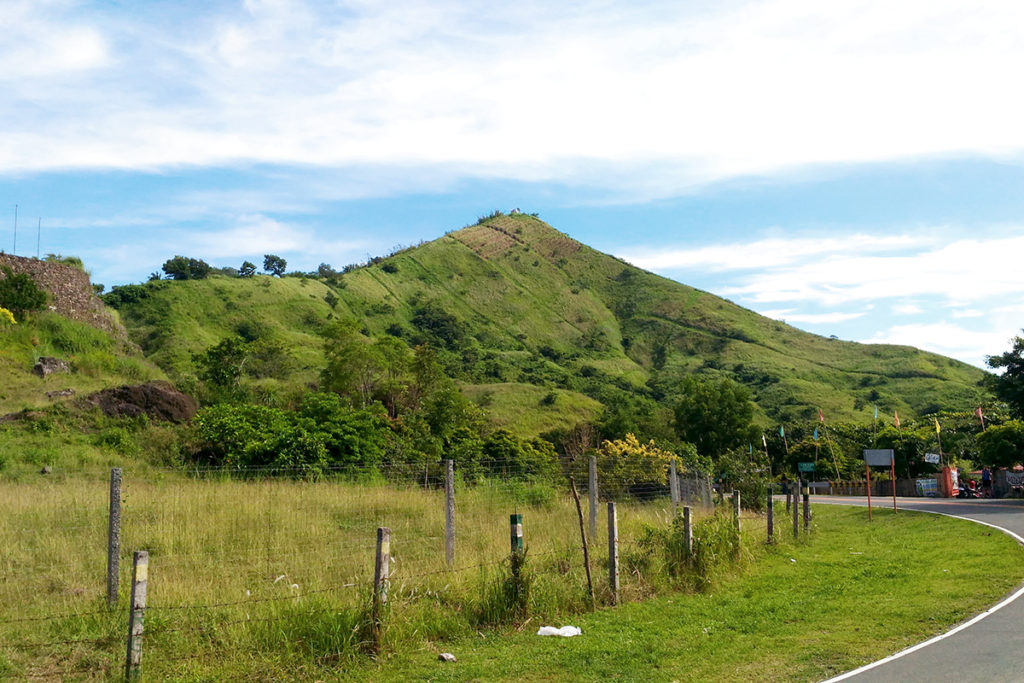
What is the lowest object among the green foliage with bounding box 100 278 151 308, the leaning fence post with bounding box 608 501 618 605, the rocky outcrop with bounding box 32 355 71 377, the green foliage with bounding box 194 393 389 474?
the leaning fence post with bounding box 608 501 618 605

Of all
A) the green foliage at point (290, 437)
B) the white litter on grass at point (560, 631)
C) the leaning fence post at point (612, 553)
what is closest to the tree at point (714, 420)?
the green foliage at point (290, 437)

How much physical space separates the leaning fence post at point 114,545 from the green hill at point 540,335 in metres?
42.6

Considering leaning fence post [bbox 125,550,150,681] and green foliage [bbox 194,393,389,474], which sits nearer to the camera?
leaning fence post [bbox 125,550,150,681]

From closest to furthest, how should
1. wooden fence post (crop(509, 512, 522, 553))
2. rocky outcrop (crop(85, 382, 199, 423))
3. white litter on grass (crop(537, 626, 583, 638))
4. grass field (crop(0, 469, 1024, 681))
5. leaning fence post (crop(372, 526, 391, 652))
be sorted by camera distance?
grass field (crop(0, 469, 1024, 681)), leaning fence post (crop(372, 526, 391, 652)), white litter on grass (crop(537, 626, 583, 638)), wooden fence post (crop(509, 512, 522, 553)), rocky outcrop (crop(85, 382, 199, 423))

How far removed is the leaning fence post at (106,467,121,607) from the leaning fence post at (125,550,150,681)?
1706mm

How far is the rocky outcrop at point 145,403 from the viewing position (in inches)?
1123

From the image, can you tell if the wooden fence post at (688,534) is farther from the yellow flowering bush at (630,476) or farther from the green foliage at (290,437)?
the green foliage at (290,437)

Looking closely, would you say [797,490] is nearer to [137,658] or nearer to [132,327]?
[137,658]

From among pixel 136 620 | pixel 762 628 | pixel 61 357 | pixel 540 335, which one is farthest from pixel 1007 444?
pixel 540 335

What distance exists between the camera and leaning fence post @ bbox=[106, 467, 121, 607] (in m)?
8.91

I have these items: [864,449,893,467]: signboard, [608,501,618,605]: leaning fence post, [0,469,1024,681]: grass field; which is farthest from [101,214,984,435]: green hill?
[608,501,618,605]: leaning fence post

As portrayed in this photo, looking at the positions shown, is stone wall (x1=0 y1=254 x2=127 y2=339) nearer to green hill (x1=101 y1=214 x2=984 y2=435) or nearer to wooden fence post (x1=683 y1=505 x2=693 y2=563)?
green hill (x1=101 y1=214 x2=984 y2=435)

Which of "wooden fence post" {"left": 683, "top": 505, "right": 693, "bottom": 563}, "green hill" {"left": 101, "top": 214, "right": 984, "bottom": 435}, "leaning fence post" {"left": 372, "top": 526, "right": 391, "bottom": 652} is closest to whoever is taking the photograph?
"leaning fence post" {"left": 372, "top": 526, "right": 391, "bottom": 652}

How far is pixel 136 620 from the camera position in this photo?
7359mm
